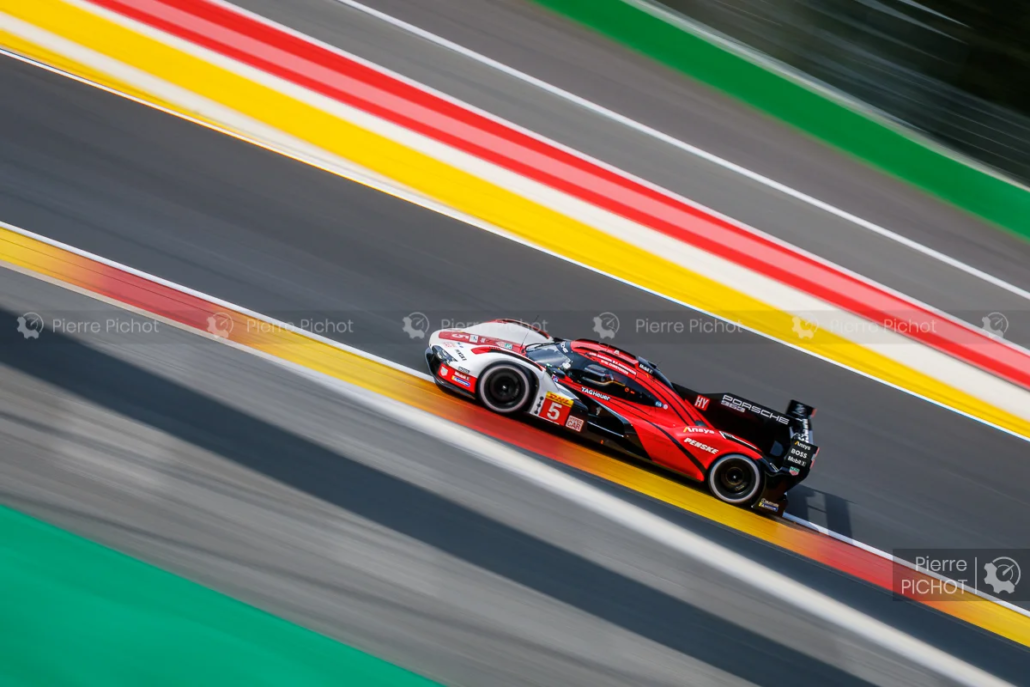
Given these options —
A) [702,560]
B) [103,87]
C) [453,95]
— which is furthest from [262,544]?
[453,95]

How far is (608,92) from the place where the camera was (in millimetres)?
13562

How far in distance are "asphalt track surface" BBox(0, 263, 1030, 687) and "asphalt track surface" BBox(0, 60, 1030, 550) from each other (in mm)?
1494

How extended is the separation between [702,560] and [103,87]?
340 inches

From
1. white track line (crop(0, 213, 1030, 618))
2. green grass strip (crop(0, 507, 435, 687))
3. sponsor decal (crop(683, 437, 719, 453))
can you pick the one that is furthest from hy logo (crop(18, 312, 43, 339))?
sponsor decal (crop(683, 437, 719, 453))

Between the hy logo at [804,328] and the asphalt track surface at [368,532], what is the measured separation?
4.24 metres

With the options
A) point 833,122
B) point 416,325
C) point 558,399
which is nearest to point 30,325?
point 416,325

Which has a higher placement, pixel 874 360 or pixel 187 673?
pixel 874 360

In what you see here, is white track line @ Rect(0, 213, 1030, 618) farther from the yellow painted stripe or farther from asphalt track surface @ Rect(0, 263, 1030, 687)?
the yellow painted stripe

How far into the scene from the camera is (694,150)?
43.3 ft

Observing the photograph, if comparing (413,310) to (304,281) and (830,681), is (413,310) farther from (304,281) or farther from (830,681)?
(830,681)

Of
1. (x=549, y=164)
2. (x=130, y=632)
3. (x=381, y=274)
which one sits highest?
(x=549, y=164)

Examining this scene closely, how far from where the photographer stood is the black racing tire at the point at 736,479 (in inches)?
303

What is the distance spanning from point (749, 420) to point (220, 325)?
478 centimetres

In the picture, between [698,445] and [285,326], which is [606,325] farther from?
[285,326]
